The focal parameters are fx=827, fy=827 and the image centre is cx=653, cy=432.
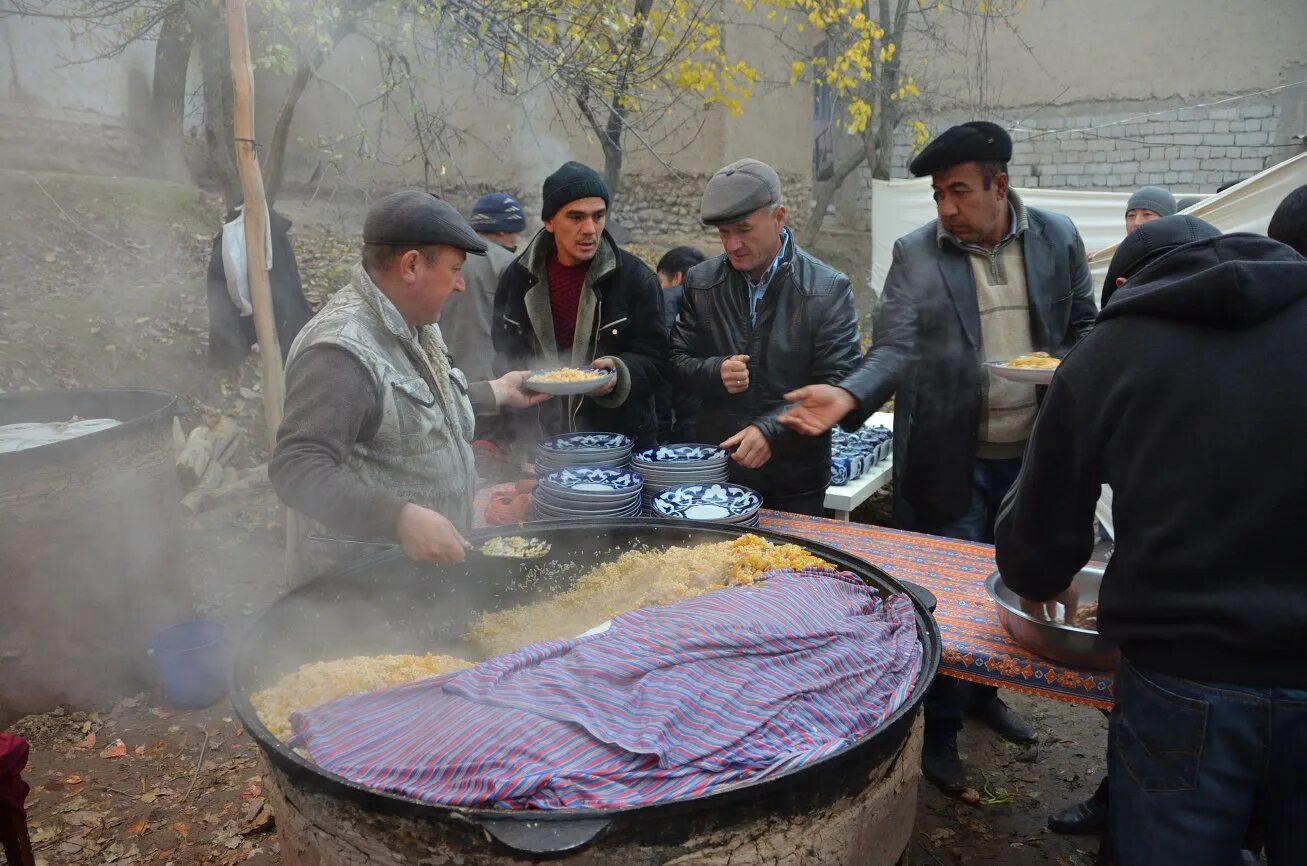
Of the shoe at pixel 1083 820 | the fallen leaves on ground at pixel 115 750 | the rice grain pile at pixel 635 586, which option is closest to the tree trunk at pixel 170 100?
the fallen leaves on ground at pixel 115 750

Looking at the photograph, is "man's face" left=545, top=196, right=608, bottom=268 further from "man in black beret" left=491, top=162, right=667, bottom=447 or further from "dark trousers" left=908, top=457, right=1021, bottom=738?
"dark trousers" left=908, top=457, right=1021, bottom=738

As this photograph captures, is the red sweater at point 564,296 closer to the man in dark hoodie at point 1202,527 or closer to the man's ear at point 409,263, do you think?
the man's ear at point 409,263

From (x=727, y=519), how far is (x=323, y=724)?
5.05 ft

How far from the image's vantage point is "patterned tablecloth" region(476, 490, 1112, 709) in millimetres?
2260

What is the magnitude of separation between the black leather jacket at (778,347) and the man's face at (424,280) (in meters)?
1.37

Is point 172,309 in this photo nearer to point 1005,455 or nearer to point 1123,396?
point 1005,455

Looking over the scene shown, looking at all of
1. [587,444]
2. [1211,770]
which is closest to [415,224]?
[587,444]

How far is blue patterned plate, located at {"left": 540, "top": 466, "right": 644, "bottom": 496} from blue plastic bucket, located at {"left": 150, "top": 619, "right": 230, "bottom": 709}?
2339mm

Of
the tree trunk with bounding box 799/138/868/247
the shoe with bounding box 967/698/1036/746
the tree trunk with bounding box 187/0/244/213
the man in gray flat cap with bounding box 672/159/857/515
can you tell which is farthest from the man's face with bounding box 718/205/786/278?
the tree trunk with bounding box 799/138/868/247

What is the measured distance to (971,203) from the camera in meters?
3.46

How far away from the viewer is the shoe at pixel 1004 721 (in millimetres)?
3949

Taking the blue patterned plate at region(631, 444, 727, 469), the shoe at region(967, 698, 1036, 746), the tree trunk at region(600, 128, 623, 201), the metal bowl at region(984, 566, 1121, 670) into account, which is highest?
the tree trunk at region(600, 128, 623, 201)

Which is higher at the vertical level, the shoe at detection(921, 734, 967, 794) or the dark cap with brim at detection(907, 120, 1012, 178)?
the dark cap with brim at detection(907, 120, 1012, 178)

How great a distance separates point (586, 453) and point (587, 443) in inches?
7.4
